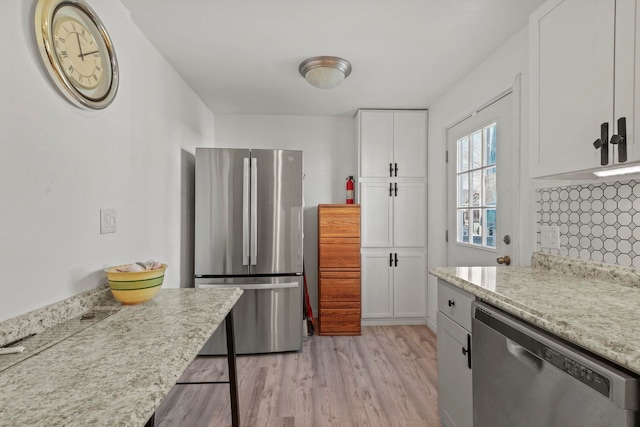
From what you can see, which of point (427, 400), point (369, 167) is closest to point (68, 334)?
point (427, 400)

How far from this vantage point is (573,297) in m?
1.20

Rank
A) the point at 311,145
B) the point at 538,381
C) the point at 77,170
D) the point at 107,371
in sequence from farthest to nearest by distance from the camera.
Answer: the point at 311,145, the point at 77,170, the point at 538,381, the point at 107,371

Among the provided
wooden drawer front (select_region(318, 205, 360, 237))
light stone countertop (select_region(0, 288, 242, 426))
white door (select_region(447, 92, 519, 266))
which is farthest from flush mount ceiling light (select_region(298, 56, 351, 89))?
light stone countertop (select_region(0, 288, 242, 426))

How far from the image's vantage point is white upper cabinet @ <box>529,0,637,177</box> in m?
1.13

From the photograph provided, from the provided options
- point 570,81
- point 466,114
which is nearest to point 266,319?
point 466,114

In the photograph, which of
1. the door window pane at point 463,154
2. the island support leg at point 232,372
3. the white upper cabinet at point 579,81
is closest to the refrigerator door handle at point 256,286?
the island support leg at point 232,372

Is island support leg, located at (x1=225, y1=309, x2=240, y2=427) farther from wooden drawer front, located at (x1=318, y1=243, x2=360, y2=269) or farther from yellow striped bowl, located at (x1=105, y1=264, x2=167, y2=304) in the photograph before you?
wooden drawer front, located at (x1=318, y1=243, x2=360, y2=269)

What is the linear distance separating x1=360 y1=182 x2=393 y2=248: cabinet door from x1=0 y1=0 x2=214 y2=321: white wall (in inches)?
73.9

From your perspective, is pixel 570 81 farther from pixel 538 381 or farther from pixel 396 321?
pixel 396 321

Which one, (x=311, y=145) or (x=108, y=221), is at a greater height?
(x=311, y=145)

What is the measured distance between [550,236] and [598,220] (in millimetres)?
294

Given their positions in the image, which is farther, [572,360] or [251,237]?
[251,237]

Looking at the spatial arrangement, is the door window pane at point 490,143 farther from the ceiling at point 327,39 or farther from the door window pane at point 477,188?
the ceiling at point 327,39

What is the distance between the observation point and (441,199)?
3109 millimetres
